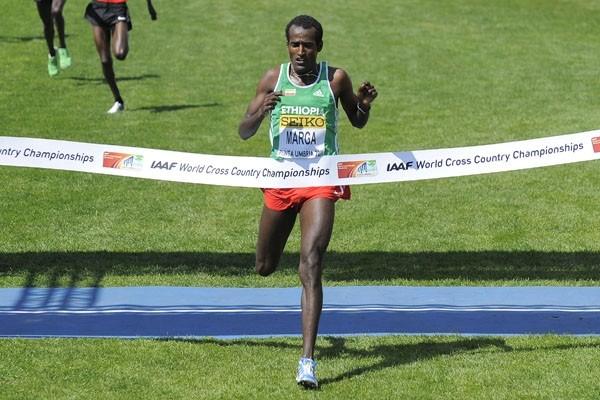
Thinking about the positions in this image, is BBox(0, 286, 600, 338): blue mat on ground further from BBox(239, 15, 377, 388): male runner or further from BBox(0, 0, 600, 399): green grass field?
BBox(239, 15, 377, 388): male runner

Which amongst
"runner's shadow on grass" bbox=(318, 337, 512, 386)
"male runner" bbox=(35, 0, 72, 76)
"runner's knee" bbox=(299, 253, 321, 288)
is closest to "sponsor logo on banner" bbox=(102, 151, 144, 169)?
"runner's knee" bbox=(299, 253, 321, 288)

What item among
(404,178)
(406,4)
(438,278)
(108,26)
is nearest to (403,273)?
(438,278)

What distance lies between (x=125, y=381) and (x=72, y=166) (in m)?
2.07

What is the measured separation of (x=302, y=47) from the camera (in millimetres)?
8375

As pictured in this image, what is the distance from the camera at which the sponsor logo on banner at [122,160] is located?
30.8 ft

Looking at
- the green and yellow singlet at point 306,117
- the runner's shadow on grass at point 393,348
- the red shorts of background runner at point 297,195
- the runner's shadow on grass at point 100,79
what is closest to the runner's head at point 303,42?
the green and yellow singlet at point 306,117

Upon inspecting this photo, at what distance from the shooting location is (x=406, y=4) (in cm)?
3081

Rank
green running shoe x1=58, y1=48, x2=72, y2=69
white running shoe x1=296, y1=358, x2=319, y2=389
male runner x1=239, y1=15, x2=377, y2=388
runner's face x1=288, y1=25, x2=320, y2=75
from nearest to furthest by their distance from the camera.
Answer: white running shoe x1=296, y1=358, x2=319, y2=389 → male runner x1=239, y1=15, x2=377, y2=388 → runner's face x1=288, y1=25, x2=320, y2=75 → green running shoe x1=58, y1=48, x2=72, y2=69

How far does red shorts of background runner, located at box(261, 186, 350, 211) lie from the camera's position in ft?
27.9

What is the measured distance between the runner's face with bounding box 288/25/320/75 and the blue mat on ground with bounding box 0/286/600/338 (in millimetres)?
2104

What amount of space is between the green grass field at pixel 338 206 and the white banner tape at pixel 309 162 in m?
1.23

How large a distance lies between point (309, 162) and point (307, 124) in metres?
0.27

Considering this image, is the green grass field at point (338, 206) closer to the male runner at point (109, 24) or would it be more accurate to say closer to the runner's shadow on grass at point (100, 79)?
the runner's shadow on grass at point (100, 79)

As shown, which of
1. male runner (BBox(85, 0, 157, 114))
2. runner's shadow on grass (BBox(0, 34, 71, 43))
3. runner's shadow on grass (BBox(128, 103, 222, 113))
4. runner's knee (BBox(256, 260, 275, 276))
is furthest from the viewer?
runner's shadow on grass (BBox(0, 34, 71, 43))
